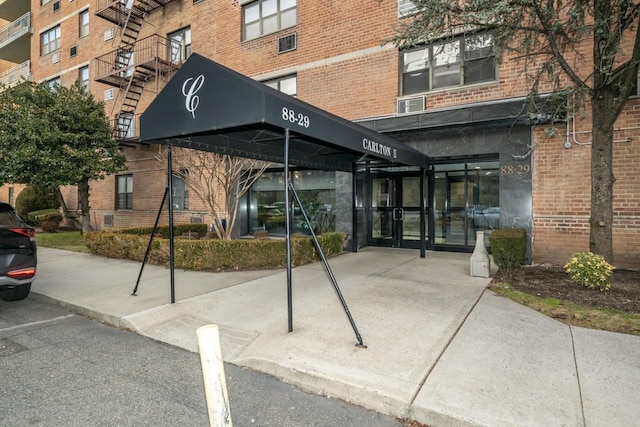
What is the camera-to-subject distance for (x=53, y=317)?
5547 millimetres

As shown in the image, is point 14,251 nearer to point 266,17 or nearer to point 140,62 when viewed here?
point 266,17

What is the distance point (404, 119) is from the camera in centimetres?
1028

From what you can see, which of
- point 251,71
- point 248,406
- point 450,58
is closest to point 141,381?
point 248,406

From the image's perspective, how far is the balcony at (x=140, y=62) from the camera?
1566 centimetres

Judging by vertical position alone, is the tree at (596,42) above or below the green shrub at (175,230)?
above

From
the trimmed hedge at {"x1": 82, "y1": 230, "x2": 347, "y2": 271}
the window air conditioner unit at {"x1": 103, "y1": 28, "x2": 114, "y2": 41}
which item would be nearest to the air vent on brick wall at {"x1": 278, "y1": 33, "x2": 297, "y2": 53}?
the trimmed hedge at {"x1": 82, "y1": 230, "x2": 347, "y2": 271}

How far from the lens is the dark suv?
5262mm

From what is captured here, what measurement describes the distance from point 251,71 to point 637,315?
42.8 feet

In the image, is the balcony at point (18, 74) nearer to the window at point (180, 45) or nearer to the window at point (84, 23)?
the window at point (84, 23)

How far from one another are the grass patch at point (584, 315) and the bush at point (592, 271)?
98 centimetres

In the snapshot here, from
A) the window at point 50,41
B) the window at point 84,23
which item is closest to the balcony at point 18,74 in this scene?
the window at point 50,41

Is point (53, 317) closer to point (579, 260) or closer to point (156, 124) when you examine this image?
point (156, 124)

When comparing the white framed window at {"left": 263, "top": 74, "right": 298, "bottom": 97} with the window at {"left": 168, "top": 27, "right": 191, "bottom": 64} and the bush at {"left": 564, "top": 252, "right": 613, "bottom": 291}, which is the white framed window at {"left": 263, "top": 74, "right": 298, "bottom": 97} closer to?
the window at {"left": 168, "top": 27, "right": 191, "bottom": 64}

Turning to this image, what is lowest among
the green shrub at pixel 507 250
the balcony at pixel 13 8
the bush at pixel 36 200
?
the green shrub at pixel 507 250
